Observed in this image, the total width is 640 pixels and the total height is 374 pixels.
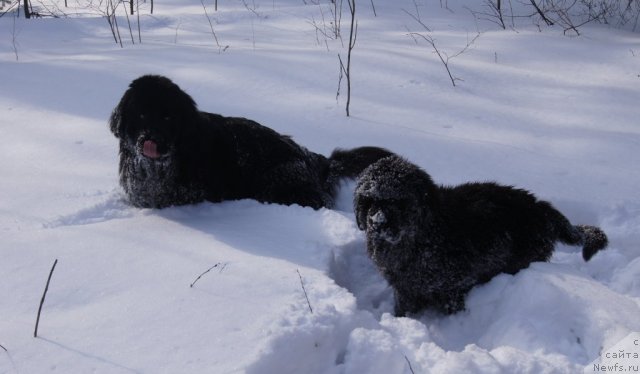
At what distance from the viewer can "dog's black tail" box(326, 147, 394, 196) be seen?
445 cm

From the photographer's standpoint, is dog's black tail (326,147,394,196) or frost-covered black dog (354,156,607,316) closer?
frost-covered black dog (354,156,607,316)

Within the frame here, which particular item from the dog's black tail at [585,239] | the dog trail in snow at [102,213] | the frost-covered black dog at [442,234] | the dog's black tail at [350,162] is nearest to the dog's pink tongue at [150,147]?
the dog trail in snow at [102,213]

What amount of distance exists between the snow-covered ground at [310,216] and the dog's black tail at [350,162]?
0.18m

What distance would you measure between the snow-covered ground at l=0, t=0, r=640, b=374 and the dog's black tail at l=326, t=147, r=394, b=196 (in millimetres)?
175

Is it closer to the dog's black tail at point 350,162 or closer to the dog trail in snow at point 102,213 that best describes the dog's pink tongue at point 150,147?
the dog trail in snow at point 102,213

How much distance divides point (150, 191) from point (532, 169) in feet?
10.1

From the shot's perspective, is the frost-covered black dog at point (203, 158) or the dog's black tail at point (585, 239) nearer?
the dog's black tail at point (585, 239)

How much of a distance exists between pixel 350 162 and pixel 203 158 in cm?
116

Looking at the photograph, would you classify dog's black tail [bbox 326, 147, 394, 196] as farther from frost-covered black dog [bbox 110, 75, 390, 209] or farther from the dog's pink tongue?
the dog's pink tongue

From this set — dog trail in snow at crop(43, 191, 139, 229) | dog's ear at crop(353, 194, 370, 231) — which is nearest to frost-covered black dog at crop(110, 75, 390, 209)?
dog trail in snow at crop(43, 191, 139, 229)

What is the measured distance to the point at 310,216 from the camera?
3.95m

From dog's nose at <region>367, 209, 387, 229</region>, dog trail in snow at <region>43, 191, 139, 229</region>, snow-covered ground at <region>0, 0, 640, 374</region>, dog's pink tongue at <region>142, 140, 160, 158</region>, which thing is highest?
dog's nose at <region>367, 209, 387, 229</region>

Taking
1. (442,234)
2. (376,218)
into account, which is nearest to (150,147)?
(376,218)

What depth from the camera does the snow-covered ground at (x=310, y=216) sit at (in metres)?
2.36
